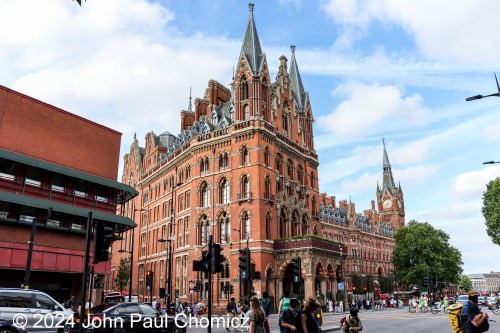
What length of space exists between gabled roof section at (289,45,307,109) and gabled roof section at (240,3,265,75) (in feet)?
32.1

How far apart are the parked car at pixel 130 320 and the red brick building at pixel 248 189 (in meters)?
20.3

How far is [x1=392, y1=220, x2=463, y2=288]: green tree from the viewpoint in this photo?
78.1 m

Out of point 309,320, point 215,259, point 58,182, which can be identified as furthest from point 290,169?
point 309,320

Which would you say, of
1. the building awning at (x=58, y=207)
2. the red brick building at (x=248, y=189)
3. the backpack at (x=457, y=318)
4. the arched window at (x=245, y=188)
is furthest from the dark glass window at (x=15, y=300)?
the arched window at (x=245, y=188)

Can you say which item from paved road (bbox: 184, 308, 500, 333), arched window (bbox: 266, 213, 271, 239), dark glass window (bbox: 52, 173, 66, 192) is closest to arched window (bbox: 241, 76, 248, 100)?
arched window (bbox: 266, 213, 271, 239)

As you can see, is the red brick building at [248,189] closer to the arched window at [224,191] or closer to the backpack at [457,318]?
the arched window at [224,191]

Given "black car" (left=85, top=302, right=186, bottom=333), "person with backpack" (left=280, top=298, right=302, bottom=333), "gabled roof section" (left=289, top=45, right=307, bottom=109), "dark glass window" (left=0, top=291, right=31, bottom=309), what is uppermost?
"gabled roof section" (left=289, top=45, right=307, bottom=109)

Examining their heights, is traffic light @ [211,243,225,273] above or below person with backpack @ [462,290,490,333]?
above

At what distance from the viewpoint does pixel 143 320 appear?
17.0 metres

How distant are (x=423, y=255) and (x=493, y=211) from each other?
3663 centimetres

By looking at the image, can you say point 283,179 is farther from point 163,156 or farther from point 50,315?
point 50,315

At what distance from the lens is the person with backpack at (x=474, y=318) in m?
9.03

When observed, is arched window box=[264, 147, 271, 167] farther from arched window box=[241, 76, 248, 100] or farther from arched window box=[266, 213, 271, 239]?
arched window box=[241, 76, 248, 100]

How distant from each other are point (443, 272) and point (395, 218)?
52667mm
